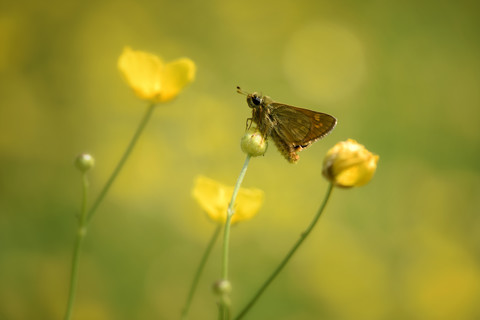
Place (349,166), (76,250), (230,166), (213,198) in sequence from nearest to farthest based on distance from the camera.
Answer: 1. (76,250)
2. (349,166)
3. (213,198)
4. (230,166)

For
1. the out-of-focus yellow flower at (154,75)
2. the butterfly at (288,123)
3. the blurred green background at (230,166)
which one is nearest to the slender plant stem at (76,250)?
the out-of-focus yellow flower at (154,75)

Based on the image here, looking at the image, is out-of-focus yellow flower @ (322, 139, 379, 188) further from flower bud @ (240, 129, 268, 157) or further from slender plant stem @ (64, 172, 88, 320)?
slender plant stem @ (64, 172, 88, 320)

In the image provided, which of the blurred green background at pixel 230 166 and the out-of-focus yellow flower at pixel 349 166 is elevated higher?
the blurred green background at pixel 230 166

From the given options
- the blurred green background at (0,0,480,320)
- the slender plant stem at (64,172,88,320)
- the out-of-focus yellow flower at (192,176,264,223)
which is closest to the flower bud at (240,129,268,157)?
the out-of-focus yellow flower at (192,176,264,223)

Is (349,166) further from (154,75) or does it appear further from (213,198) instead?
(154,75)

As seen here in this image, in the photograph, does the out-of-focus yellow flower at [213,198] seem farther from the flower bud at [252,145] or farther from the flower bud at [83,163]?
the flower bud at [83,163]

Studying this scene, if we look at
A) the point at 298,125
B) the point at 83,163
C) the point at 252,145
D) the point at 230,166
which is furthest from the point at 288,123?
the point at 230,166
